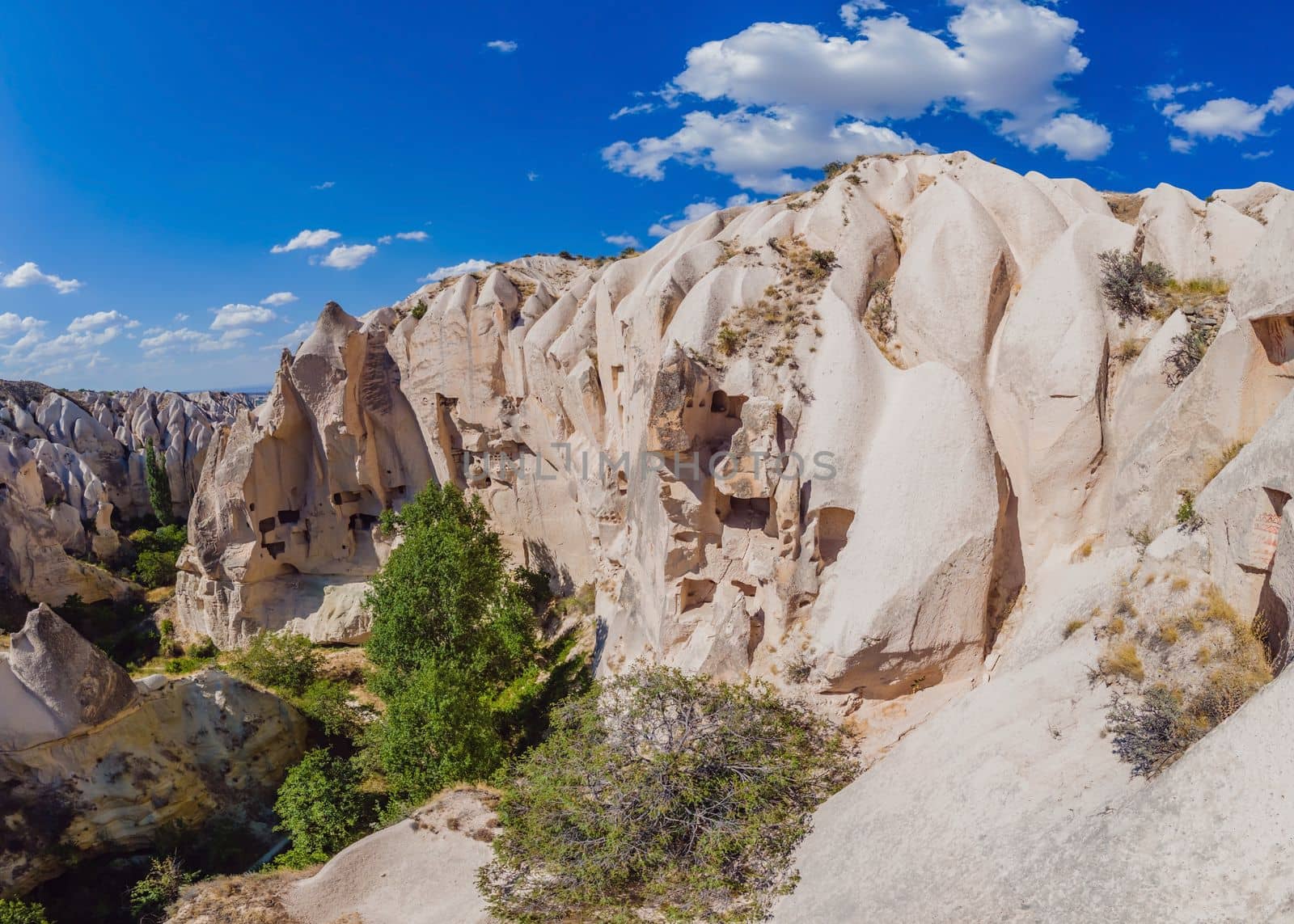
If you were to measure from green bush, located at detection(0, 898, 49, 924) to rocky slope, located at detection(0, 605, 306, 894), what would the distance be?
0.69 metres

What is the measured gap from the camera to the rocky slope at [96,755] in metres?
12.9

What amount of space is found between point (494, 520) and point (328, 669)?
6.71 metres

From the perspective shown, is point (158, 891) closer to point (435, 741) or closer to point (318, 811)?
point (318, 811)

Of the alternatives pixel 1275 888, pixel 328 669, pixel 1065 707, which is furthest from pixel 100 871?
pixel 1275 888

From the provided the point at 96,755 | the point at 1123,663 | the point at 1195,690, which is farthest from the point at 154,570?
the point at 1195,690

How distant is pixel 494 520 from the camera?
23.8m

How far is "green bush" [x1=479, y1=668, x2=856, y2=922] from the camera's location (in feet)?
30.1

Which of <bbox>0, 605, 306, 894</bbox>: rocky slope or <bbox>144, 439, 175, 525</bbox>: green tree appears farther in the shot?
<bbox>144, 439, 175, 525</bbox>: green tree

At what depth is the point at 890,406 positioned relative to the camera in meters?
12.9

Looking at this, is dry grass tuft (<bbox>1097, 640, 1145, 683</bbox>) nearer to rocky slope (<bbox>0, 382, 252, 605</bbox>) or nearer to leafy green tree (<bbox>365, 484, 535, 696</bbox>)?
leafy green tree (<bbox>365, 484, 535, 696</bbox>)

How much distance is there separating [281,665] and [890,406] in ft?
57.0
